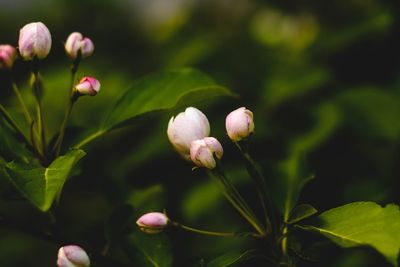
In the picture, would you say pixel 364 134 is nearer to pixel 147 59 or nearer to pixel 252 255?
pixel 252 255

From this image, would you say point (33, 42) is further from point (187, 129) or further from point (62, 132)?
point (187, 129)

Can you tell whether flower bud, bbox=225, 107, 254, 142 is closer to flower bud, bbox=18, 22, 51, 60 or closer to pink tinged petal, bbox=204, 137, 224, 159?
pink tinged petal, bbox=204, 137, 224, 159

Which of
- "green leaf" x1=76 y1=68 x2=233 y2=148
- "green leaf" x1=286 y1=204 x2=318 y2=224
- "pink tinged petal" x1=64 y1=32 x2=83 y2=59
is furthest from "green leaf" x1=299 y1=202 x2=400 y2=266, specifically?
"pink tinged petal" x1=64 y1=32 x2=83 y2=59

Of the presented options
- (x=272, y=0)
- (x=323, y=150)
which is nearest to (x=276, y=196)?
(x=323, y=150)

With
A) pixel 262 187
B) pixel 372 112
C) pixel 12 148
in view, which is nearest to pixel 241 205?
pixel 262 187

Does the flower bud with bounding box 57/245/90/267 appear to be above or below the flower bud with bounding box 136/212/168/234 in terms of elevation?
below

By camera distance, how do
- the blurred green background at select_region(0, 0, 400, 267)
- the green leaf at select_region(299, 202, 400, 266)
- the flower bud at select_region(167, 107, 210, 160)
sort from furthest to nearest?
the blurred green background at select_region(0, 0, 400, 267) < the flower bud at select_region(167, 107, 210, 160) < the green leaf at select_region(299, 202, 400, 266)

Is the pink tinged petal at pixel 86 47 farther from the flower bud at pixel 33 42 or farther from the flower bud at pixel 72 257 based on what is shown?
the flower bud at pixel 72 257
